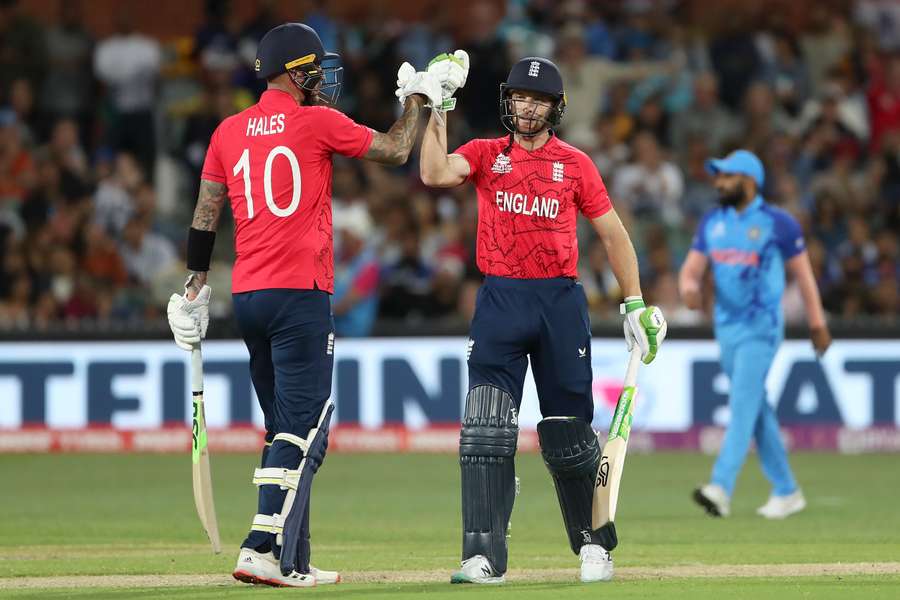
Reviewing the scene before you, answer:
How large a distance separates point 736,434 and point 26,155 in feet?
34.6

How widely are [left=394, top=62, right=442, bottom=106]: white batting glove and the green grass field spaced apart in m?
2.28

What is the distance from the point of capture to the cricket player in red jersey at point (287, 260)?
7.86 m

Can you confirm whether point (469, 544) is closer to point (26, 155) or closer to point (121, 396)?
point (121, 396)

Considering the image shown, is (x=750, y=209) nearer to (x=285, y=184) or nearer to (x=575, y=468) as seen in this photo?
(x=575, y=468)

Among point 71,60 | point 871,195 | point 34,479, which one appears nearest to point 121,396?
point 34,479

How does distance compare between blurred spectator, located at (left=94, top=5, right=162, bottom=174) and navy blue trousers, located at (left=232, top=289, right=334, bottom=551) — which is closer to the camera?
navy blue trousers, located at (left=232, top=289, right=334, bottom=551)

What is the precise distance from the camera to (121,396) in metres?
16.5

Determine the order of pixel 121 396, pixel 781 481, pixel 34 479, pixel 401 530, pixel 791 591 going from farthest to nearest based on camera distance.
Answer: pixel 121 396
pixel 34 479
pixel 781 481
pixel 401 530
pixel 791 591

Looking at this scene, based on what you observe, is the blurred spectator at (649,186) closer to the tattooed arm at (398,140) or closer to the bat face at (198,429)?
the tattooed arm at (398,140)

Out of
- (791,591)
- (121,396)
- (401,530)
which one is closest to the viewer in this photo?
(791,591)

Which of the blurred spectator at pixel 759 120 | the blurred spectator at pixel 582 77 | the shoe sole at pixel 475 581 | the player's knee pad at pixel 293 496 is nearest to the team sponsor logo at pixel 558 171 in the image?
the player's knee pad at pixel 293 496

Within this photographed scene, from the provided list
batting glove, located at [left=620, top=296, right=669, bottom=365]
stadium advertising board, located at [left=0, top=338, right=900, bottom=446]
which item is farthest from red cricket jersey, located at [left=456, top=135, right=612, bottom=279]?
stadium advertising board, located at [left=0, top=338, right=900, bottom=446]

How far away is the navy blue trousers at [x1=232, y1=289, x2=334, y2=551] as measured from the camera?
7.90m

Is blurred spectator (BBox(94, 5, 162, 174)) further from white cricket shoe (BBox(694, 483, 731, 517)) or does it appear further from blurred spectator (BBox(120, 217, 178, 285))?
white cricket shoe (BBox(694, 483, 731, 517))
